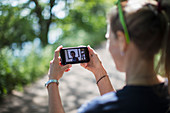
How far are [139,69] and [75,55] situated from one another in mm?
802

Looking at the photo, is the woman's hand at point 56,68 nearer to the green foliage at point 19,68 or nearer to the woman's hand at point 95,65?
the woman's hand at point 95,65

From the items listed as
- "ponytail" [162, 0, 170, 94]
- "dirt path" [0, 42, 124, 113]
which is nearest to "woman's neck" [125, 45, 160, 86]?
"ponytail" [162, 0, 170, 94]

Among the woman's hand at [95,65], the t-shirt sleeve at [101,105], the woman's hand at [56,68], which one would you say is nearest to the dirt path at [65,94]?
the woman's hand at [95,65]

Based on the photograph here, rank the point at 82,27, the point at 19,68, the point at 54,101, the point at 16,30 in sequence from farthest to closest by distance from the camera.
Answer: the point at 82,27 < the point at 16,30 < the point at 19,68 < the point at 54,101

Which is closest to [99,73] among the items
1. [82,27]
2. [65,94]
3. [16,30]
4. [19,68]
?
[65,94]

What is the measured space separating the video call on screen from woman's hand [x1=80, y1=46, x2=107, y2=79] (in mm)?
65

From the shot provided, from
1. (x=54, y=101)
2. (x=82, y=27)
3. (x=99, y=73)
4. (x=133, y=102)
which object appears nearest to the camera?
(x=133, y=102)

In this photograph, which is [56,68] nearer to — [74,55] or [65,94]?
[74,55]

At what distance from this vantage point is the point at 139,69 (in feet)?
3.42

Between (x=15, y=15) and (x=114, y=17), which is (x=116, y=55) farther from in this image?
(x=15, y=15)

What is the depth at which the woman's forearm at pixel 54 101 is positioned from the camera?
1411 millimetres

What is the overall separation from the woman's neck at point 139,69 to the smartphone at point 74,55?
720 millimetres

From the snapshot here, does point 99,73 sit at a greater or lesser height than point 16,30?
lesser

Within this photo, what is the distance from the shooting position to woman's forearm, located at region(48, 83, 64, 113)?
141 cm
